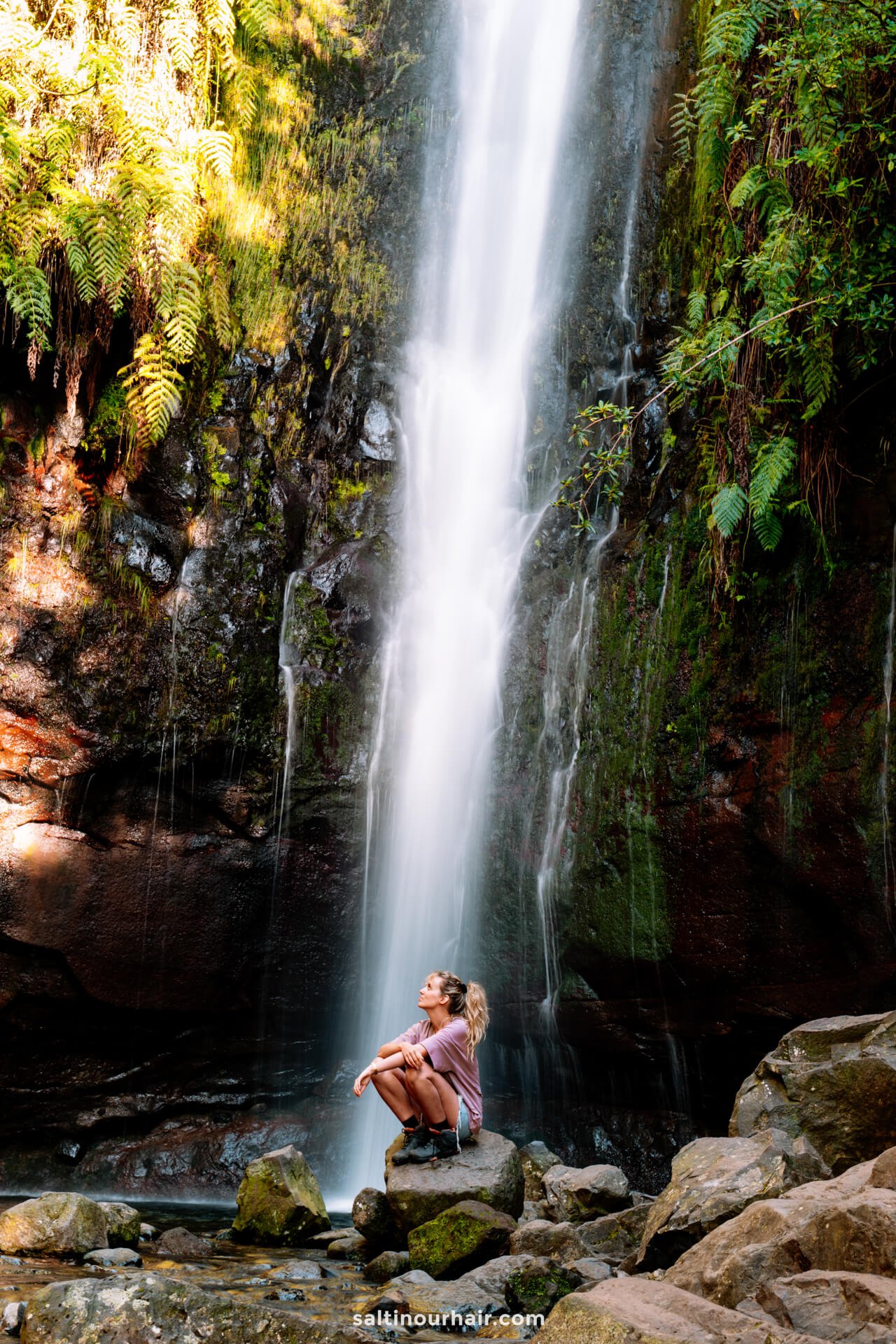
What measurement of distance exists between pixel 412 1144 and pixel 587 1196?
1.09 metres

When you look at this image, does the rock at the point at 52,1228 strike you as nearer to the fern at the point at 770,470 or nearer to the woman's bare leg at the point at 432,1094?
the woman's bare leg at the point at 432,1094

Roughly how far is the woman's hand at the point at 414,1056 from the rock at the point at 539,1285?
1.30 m

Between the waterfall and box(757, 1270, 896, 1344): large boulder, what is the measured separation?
19.1 ft

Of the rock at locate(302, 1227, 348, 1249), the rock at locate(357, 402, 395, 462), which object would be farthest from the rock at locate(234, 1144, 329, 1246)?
the rock at locate(357, 402, 395, 462)

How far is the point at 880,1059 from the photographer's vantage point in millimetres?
4160

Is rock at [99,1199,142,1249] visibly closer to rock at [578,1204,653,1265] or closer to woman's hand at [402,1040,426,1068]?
woman's hand at [402,1040,426,1068]

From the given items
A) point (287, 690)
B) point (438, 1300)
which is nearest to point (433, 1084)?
point (438, 1300)

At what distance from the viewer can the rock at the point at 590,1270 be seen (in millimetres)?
4043

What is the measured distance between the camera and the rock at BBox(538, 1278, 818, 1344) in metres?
2.38

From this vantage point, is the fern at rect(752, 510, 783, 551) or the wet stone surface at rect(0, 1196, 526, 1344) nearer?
the wet stone surface at rect(0, 1196, 526, 1344)

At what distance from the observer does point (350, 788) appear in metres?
8.77

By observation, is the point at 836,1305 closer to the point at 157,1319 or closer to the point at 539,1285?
the point at 539,1285

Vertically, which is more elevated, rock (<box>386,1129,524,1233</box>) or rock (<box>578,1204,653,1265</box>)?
rock (<box>386,1129,524,1233</box>)

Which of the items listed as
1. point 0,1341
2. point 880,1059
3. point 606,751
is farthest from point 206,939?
point 880,1059
